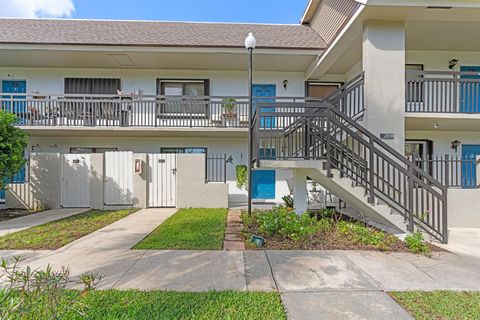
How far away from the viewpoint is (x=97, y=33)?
38.8ft

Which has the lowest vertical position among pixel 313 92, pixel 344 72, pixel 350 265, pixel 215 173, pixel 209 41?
pixel 350 265

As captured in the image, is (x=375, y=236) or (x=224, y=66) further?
(x=224, y=66)

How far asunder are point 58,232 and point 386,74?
32.4 ft

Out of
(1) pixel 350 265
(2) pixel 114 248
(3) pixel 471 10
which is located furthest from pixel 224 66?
(1) pixel 350 265

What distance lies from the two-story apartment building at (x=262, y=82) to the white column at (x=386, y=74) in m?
0.03

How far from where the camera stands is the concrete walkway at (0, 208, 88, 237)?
7.12 meters

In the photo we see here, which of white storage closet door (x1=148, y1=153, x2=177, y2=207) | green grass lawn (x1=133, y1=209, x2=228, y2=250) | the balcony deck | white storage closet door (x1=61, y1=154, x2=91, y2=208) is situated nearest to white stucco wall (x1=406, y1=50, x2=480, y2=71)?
the balcony deck

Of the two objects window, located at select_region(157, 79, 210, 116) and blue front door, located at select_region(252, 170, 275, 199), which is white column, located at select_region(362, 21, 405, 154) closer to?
blue front door, located at select_region(252, 170, 275, 199)

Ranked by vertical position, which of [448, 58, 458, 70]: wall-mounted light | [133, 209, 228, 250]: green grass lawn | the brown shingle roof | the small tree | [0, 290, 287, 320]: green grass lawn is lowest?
[133, 209, 228, 250]: green grass lawn

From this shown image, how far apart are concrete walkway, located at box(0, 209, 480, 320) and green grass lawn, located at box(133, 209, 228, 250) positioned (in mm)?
325

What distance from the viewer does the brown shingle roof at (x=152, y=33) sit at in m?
10.9

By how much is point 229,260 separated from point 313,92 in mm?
10304

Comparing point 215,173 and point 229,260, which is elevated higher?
point 215,173

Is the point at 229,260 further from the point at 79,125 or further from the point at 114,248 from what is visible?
the point at 79,125
